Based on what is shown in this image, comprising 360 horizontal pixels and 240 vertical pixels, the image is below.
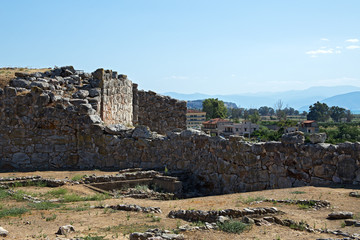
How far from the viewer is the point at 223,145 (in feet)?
39.6

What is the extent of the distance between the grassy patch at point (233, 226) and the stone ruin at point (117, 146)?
177 inches

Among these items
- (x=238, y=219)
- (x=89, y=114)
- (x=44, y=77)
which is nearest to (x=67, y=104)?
(x=89, y=114)

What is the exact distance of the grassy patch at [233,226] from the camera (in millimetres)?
6137

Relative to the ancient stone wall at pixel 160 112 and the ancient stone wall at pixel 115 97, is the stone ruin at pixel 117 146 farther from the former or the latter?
the ancient stone wall at pixel 160 112

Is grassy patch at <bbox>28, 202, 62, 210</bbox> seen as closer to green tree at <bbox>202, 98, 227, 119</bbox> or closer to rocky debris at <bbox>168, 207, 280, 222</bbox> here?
rocky debris at <bbox>168, 207, 280, 222</bbox>

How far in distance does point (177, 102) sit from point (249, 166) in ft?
36.2

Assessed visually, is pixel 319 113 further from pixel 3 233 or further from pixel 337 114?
pixel 3 233

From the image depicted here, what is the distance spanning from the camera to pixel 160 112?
71.6 ft

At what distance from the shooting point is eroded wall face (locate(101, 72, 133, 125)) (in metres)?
17.1

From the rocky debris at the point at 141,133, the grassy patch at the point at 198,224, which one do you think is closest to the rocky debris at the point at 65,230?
the grassy patch at the point at 198,224

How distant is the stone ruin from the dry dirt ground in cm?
108

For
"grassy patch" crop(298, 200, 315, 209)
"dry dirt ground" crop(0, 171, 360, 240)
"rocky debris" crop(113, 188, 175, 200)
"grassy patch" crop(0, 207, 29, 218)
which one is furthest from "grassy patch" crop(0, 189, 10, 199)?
"grassy patch" crop(298, 200, 315, 209)

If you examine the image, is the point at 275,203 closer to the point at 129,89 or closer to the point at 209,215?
the point at 209,215

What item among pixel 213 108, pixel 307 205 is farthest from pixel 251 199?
pixel 213 108
